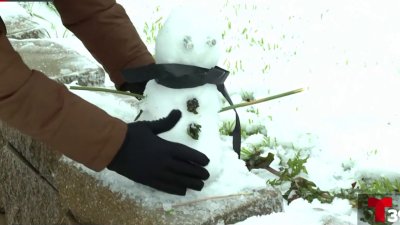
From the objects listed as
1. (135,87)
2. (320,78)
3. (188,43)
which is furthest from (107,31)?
(320,78)

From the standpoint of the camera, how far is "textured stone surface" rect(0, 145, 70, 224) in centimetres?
182

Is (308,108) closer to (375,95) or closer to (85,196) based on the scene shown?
(375,95)

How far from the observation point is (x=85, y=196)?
159 centimetres

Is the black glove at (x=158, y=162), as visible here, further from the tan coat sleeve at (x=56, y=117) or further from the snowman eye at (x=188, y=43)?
the snowman eye at (x=188, y=43)

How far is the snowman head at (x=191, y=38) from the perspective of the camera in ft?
4.69

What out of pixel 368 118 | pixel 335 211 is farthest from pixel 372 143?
pixel 335 211

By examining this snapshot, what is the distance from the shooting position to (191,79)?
4.69ft

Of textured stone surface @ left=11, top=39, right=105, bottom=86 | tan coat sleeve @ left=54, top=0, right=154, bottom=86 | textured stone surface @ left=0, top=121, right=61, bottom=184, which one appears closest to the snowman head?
tan coat sleeve @ left=54, top=0, right=154, bottom=86

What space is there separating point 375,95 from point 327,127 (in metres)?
0.41

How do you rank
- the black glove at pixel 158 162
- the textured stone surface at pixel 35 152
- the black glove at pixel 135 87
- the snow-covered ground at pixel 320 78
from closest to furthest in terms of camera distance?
1. the black glove at pixel 158 162
2. the black glove at pixel 135 87
3. the textured stone surface at pixel 35 152
4. the snow-covered ground at pixel 320 78

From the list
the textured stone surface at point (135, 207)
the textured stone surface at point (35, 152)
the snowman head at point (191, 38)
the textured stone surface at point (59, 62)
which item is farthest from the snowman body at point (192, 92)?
the textured stone surface at point (59, 62)

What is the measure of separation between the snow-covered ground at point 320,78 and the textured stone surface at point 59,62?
13.7 inches

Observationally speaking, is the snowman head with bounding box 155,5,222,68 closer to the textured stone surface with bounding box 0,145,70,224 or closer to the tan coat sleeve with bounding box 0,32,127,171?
the tan coat sleeve with bounding box 0,32,127,171

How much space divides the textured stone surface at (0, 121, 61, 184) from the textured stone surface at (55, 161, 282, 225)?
9 centimetres
